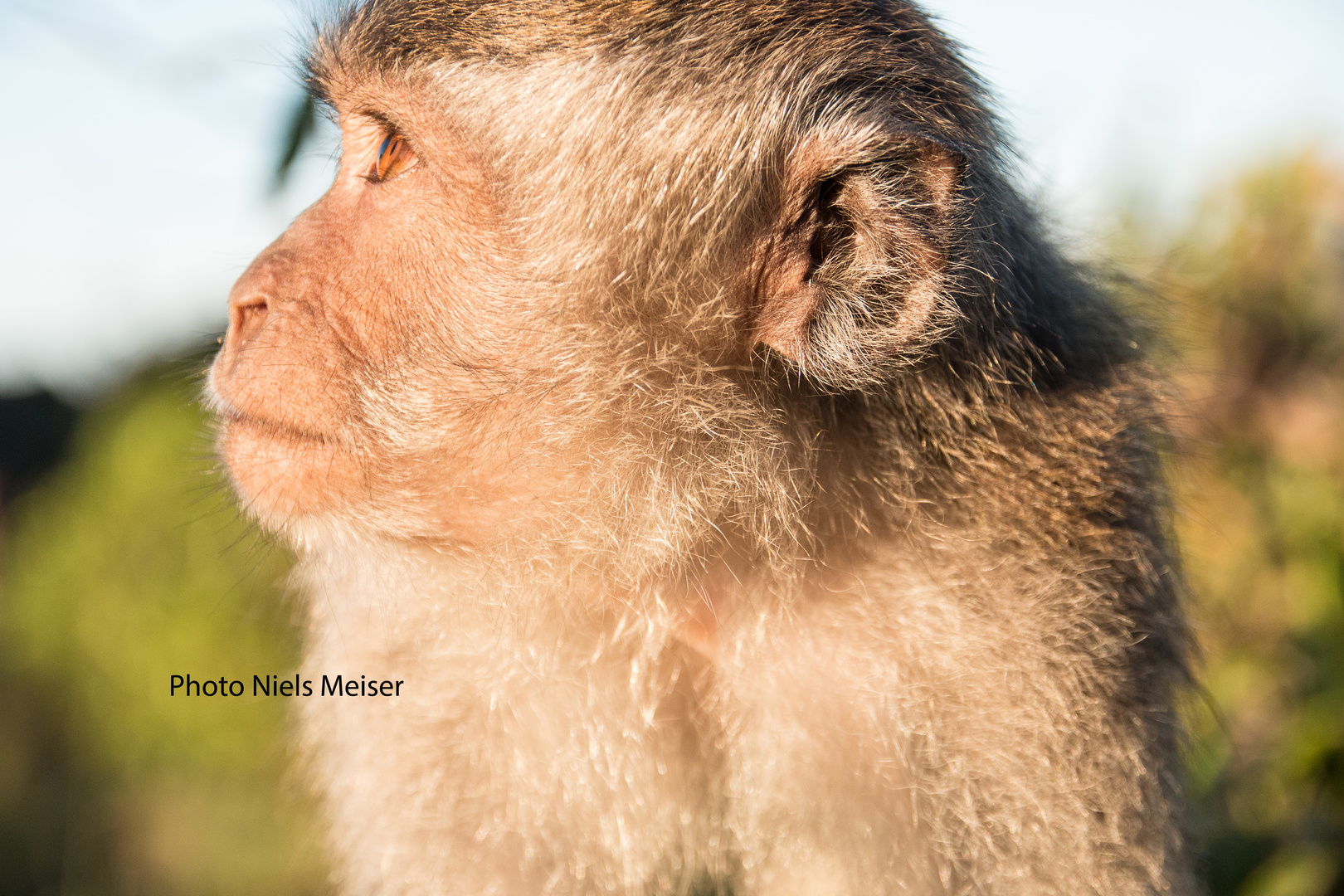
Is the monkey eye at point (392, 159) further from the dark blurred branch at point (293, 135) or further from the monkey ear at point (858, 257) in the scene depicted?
the monkey ear at point (858, 257)

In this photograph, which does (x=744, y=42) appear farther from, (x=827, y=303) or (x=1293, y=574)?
(x=1293, y=574)

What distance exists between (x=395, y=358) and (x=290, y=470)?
283 millimetres

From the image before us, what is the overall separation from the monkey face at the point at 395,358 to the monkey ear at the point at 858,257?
0.45m

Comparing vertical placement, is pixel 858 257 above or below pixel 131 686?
above

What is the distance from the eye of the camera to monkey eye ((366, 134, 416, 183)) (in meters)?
1.76

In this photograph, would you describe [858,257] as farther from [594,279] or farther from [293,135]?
[293,135]

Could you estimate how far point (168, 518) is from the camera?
211 inches

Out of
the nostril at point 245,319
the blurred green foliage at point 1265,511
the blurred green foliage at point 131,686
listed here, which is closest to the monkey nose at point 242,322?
the nostril at point 245,319

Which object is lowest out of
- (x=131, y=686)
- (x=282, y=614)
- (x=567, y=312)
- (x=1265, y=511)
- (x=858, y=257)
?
(x=131, y=686)

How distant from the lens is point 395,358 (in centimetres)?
168

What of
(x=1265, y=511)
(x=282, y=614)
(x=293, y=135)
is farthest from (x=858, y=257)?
(x=1265, y=511)

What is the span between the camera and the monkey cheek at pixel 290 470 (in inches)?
67.9

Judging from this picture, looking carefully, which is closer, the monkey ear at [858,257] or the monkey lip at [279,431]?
the monkey ear at [858,257]

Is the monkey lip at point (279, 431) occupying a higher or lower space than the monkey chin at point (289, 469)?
higher
